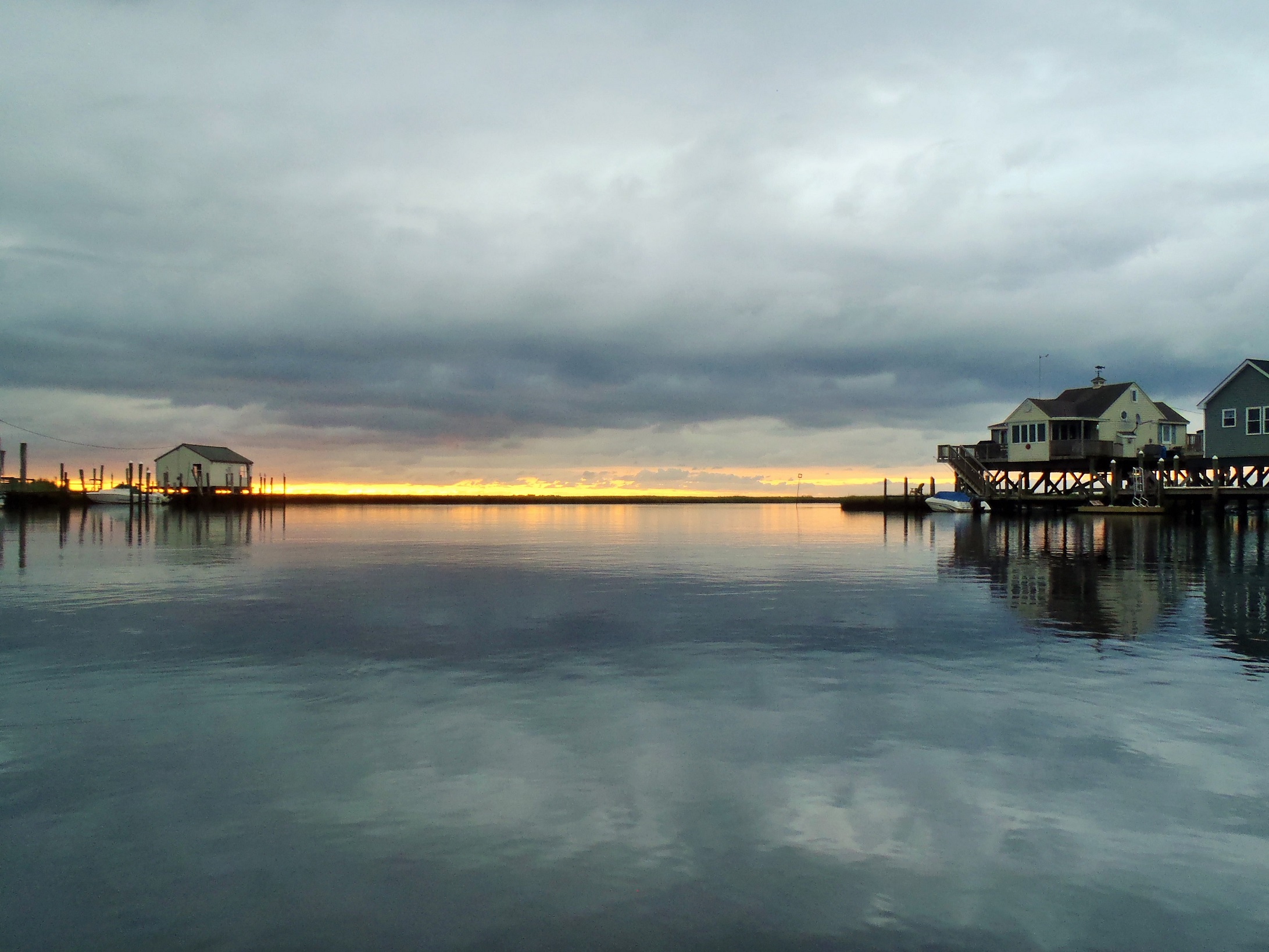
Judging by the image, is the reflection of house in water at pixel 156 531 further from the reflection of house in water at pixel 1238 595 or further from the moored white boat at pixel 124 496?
the reflection of house in water at pixel 1238 595

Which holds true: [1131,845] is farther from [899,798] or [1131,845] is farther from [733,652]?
[733,652]

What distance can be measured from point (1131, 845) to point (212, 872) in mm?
8135

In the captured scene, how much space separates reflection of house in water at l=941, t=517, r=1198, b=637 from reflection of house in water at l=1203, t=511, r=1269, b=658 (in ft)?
2.75

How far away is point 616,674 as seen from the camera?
14.8m

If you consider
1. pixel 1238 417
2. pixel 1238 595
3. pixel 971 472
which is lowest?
pixel 1238 595

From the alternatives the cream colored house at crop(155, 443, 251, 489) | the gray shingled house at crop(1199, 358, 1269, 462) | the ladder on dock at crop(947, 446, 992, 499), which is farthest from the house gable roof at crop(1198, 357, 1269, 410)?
the cream colored house at crop(155, 443, 251, 489)

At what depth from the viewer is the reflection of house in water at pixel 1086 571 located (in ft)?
69.6

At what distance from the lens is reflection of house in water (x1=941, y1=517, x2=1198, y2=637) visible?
21.2 meters

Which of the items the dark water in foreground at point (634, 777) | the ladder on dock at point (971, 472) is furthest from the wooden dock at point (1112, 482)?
the dark water in foreground at point (634, 777)

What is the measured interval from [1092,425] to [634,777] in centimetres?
7872

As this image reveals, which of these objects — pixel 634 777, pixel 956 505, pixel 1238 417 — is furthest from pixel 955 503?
pixel 634 777

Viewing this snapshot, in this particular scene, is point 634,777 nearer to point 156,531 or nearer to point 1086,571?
point 1086,571

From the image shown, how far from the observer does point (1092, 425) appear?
251 ft

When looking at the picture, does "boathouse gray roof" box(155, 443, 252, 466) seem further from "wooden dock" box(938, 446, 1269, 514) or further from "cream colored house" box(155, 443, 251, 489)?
"wooden dock" box(938, 446, 1269, 514)
